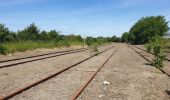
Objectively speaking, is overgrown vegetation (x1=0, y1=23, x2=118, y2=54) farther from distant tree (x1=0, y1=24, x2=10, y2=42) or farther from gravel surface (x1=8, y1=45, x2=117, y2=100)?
gravel surface (x1=8, y1=45, x2=117, y2=100)

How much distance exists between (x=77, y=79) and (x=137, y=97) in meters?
3.40

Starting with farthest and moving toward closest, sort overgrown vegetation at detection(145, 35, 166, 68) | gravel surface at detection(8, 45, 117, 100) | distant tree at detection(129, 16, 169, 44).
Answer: distant tree at detection(129, 16, 169, 44) → overgrown vegetation at detection(145, 35, 166, 68) → gravel surface at detection(8, 45, 117, 100)

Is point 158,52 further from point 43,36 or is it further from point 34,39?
point 43,36

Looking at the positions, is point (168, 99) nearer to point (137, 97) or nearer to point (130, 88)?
point (137, 97)

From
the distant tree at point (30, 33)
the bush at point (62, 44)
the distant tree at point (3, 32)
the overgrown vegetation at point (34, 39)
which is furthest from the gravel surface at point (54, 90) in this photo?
the distant tree at point (30, 33)

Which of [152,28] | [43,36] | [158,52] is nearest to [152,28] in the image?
[152,28]

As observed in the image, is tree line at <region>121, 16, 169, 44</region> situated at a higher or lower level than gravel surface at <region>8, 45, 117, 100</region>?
higher

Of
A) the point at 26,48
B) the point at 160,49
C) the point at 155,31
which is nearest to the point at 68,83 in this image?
the point at 160,49

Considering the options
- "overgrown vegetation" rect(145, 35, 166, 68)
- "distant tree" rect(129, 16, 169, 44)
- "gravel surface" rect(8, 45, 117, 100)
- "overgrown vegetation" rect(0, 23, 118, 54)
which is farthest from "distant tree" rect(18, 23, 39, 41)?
"gravel surface" rect(8, 45, 117, 100)

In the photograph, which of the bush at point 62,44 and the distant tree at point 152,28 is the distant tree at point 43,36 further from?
the distant tree at point 152,28

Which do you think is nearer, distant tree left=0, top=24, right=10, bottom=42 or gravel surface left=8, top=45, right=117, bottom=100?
gravel surface left=8, top=45, right=117, bottom=100

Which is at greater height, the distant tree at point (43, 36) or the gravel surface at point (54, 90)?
the distant tree at point (43, 36)

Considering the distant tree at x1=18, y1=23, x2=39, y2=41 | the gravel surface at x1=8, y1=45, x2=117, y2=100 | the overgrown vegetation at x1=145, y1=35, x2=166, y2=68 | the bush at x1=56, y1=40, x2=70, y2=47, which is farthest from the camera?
the distant tree at x1=18, y1=23, x2=39, y2=41

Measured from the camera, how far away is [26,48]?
103 ft
